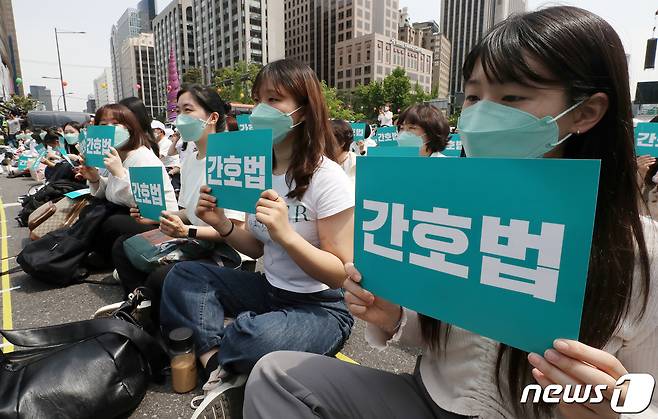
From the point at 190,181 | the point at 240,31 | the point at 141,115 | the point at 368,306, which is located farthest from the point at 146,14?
the point at 368,306

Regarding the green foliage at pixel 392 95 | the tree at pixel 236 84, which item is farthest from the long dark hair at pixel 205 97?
the green foliage at pixel 392 95

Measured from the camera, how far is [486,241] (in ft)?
2.67

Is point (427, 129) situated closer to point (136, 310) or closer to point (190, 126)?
point (190, 126)

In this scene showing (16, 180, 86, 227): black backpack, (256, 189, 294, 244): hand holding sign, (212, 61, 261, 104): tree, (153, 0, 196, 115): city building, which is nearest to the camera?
(256, 189, 294, 244): hand holding sign

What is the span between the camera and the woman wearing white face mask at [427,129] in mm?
3826

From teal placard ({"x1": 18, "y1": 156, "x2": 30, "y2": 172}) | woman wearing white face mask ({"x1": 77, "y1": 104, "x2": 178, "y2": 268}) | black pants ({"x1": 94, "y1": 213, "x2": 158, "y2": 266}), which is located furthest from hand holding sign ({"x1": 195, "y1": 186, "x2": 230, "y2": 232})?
teal placard ({"x1": 18, "y1": 156, "x2": 30, "y2": 172})

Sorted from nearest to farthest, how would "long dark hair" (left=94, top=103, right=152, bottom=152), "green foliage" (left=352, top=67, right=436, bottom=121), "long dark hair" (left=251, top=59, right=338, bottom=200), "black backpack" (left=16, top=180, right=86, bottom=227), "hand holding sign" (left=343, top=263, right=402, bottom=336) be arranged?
"hand holding sign" (left=343, top=263, right=402, bottom=336) → "long dark hair" (left=251, top=59, right=338, bottom=200) → "long dark hair" (left=94, top=103, right=152, bottom=152) → "black backpack" (left=16, top=180, right=86, bottom=227) → "green foliage" (left=352, top=67, right=436, bottom=121)

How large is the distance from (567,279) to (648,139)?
4.46 m

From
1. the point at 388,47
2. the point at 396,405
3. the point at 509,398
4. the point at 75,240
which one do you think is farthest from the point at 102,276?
the point at 388,47

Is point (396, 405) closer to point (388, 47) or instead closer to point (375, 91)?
point (375, 91)

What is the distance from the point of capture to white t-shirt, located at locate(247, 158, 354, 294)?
1.66 meters

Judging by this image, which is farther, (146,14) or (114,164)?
(146,14)

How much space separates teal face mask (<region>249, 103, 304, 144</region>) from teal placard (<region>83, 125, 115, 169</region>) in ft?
6.76

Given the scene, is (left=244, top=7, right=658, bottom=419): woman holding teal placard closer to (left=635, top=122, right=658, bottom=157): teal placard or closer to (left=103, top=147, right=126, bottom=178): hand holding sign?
(left=103, top=147, right=126, bottom=178): hand holding sign
